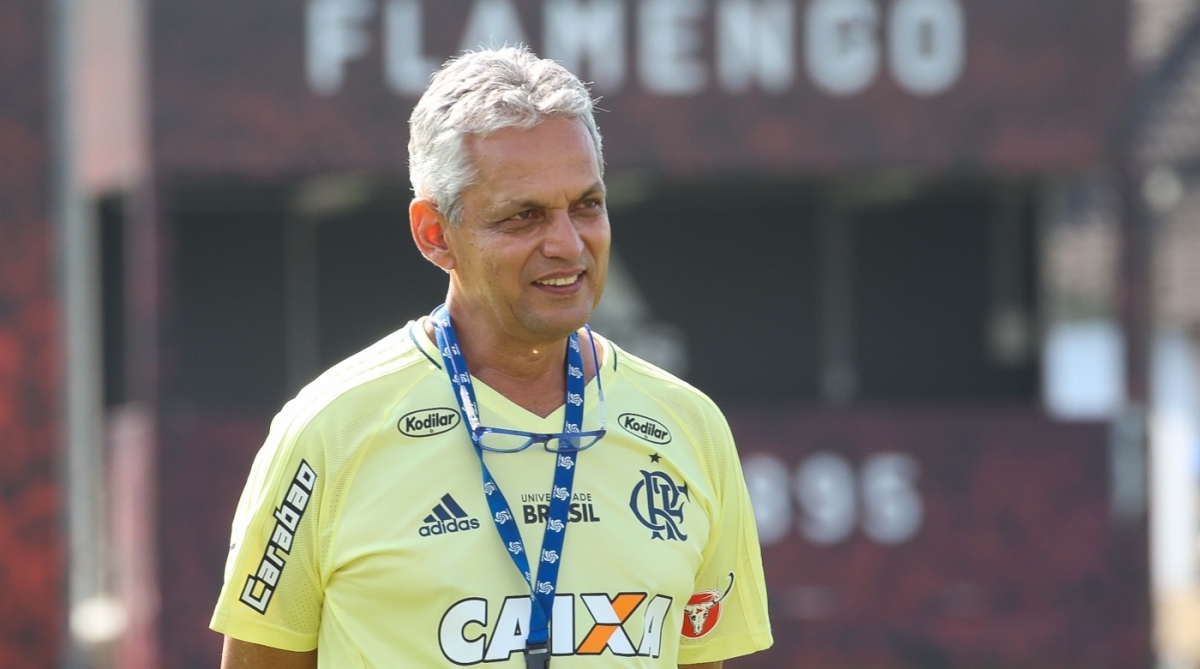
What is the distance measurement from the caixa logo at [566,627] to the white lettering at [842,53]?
300 inches

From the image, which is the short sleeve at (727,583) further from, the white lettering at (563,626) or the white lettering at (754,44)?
the white lettering at (754,44)

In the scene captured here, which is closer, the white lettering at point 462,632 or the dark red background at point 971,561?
the white lettering at point 462,632

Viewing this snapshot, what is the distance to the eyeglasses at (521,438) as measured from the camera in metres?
2.99

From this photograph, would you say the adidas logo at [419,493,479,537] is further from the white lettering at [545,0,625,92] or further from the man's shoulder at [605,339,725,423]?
the white lettering at [545,0,625,92]

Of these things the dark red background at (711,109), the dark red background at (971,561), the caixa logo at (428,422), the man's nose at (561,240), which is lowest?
the dark red background at (971,561)

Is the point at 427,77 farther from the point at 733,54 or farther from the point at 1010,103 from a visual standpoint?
the point at 1010,103

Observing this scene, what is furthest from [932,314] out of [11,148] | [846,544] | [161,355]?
[11,148]

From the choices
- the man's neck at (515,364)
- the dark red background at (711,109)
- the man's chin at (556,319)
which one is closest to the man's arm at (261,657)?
the man's neck at (515,364)

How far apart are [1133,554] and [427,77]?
4521 mm

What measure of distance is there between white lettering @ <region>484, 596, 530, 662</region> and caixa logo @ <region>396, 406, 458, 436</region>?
0.28 metres

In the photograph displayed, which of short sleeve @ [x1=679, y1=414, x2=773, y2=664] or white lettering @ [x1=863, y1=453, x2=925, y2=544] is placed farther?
white lettering @ [x1=863, y1=453, x2=925, y2=544]

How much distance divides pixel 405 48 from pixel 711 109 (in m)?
1.62

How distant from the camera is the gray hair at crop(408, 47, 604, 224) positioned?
2959 millimetres

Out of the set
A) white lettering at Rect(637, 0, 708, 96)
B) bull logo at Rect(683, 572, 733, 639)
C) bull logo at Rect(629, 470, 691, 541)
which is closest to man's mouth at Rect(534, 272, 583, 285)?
bull logo at Rect(629, 470, 691, 541)
